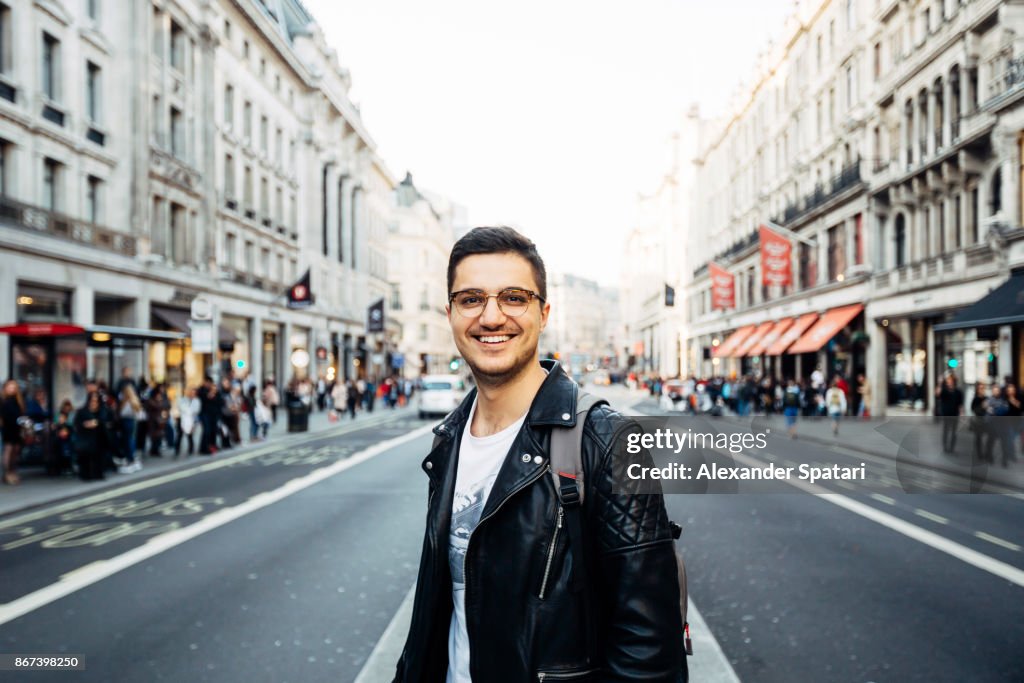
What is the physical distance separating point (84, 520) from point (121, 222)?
1854 centimetres

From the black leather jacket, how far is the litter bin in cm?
2553

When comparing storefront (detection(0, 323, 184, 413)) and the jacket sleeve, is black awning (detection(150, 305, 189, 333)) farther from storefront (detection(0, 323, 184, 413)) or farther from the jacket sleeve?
the jacket sleeve

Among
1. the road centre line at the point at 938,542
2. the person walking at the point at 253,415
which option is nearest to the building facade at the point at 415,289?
the person walking at the point at 253,415

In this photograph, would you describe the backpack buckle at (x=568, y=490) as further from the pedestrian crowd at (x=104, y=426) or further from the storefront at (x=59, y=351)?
the storefront at (x=59, y=351)

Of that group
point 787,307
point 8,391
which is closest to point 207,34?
point 8,391

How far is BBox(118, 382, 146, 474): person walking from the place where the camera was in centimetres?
1616

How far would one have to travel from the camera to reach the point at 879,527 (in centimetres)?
A: 1002

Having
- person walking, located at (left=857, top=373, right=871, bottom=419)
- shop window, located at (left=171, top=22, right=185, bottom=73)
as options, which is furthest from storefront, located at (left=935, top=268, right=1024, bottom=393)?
shop window, located at (left=171, top=22, right=185, bottom=73)

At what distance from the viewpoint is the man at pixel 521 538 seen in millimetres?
1992

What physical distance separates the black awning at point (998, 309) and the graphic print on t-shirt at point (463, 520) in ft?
64.4

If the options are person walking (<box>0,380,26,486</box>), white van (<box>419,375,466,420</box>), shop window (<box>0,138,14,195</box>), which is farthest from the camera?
white van (<box>419,375,466,420</box>)

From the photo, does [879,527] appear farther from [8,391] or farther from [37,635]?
[8,391]

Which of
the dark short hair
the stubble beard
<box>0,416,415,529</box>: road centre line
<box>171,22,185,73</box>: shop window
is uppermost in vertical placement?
<box>171,22,185,73</box>: shop window

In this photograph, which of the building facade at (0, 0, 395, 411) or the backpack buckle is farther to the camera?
the building facade at (0, 0, 395, 411)
